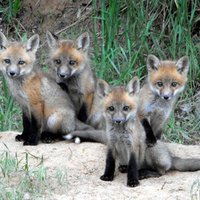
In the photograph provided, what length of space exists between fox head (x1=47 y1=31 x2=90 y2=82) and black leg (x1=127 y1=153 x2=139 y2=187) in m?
2.05

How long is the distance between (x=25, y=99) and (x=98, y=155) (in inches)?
58.5

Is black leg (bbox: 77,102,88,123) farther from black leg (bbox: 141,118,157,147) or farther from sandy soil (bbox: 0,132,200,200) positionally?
black leg (bbox: 141,118,157,147)

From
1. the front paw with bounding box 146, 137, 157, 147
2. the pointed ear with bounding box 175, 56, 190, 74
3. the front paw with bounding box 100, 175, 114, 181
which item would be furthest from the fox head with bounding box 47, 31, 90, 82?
the front paw with bounding box 100, 175, 114, 181

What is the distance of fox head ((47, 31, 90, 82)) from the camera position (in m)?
6.11

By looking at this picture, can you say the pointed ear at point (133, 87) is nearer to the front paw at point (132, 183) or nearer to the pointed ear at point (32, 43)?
the front paw at point (132, 183)

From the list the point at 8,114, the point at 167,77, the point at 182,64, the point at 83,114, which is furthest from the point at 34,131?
the point at 182,64

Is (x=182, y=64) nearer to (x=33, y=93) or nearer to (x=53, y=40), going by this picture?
(x=53, y=40)

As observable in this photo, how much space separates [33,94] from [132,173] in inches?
84.7

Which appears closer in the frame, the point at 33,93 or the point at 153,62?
the point at 153,62

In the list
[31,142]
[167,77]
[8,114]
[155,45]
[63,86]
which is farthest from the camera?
[155,45]

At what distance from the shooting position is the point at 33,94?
5816 mm

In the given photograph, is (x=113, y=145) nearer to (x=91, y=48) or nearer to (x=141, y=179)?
(x=141, y=179)

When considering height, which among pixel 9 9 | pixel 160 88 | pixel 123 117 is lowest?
pixel 123 117

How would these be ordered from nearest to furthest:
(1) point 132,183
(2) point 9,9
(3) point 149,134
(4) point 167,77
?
(1) point 132,183 < (3) point 149,134 < (4) point 167,77 < (2) point 9,9
